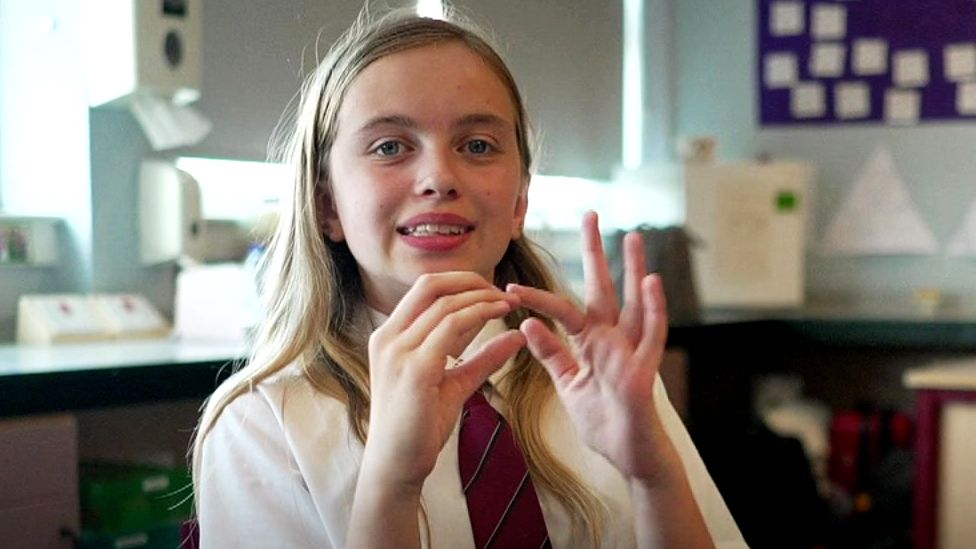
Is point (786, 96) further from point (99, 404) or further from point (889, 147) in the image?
point (99, 404)

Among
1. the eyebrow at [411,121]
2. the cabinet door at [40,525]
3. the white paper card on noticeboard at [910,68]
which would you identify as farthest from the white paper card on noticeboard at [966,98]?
the cabinet door at [40,525]

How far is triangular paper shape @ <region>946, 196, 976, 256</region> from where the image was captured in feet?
10.9

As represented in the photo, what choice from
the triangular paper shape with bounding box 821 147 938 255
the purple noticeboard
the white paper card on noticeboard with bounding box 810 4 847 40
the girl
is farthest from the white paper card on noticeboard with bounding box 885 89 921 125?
the girl

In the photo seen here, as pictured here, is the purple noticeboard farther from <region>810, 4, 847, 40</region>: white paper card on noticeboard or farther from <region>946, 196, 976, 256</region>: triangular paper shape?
<region>946, 196, 976, 256</region>: triangular paper shape

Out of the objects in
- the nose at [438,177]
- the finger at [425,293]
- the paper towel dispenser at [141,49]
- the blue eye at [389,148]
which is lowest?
the finger at [425,293]

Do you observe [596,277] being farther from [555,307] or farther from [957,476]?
[957,476]

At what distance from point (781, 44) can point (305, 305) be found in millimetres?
2887

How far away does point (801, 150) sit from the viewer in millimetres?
3562

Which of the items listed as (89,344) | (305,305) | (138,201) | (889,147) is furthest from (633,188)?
A: (305,305)

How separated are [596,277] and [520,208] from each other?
0.68 feet

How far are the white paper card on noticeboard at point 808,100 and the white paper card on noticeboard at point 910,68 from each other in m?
0.23

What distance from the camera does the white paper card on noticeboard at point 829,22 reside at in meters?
3.52

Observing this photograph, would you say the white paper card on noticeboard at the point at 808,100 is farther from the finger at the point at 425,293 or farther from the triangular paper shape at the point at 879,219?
the finger at the point at 425,293

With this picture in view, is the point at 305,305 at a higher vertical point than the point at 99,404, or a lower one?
higher
